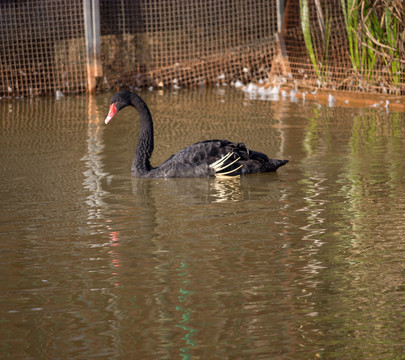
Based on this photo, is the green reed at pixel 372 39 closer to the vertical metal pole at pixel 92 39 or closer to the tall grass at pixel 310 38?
the tall grass at pixel 310 38

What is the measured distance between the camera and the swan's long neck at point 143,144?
8781 millimetres

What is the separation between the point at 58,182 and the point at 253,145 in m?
2.75

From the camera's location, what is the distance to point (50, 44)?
17.1m

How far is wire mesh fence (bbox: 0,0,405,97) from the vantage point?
16.6 m

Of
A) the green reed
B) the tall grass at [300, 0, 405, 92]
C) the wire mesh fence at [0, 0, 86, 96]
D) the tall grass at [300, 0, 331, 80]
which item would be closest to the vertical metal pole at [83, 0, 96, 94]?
the wire mesh fence at [0, 0, 86, 96]

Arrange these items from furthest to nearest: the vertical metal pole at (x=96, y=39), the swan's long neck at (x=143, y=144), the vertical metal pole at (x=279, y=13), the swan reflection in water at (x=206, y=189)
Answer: the vertical metal pole at (x=279, y=13), the vertical metal pole at (x=96, y=39), the swan's long neck at (x=143, y=144), the swan reflection in water at (x=206, y=189)

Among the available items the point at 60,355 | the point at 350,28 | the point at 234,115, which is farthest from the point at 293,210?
the point at 350,28

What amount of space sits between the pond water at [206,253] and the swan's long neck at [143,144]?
0.71 feet

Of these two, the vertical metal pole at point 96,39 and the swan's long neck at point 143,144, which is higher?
the vertical metal pole at point 96,39

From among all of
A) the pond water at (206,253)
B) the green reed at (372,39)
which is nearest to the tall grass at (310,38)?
the green reed at (372,39)

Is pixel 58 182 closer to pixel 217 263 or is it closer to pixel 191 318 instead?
pixel 217 263

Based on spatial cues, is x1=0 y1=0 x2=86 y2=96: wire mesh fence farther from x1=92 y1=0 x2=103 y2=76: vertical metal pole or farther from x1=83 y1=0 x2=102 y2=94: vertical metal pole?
x1=92 y1=0 x2=103 y2=76: vertical metal pole

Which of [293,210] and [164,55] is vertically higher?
[164,55]

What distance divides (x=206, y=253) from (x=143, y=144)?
3.09m
